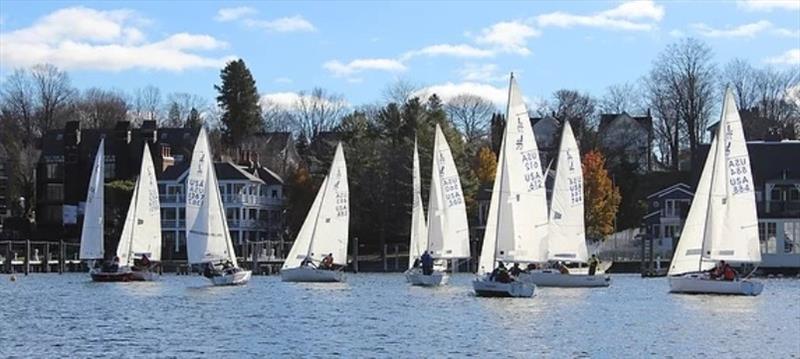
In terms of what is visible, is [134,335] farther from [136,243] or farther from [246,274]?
[136,243]

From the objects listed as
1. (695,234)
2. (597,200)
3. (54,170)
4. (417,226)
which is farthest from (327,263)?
(54,170)

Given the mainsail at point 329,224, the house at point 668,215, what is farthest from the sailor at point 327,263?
the house at point 668,215

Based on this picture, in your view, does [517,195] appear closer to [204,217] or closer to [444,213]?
[444,213]

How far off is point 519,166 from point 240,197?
61039 millimetres

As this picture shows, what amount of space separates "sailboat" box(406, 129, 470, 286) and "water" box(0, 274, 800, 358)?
21.3 ft

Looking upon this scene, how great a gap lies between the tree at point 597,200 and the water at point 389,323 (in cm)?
3621

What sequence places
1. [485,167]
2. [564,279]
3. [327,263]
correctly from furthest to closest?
1. [485,167]
2. [327,263]
3. [564,279]

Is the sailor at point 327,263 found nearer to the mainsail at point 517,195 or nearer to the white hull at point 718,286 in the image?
the mainsail at point 517,195

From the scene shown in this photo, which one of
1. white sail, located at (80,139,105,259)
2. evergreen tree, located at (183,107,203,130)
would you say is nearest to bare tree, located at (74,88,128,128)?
evergreen tree, located at (183,107,203,130)

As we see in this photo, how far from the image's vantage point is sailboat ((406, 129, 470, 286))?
241ft

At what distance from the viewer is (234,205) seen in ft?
384

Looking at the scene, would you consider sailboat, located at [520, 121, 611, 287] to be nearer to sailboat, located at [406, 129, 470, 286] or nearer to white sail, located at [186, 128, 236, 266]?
sailboat, located at [406, 129, 470, 286]

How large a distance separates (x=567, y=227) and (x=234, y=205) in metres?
54.8

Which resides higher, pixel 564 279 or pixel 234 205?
pixel 234 205
